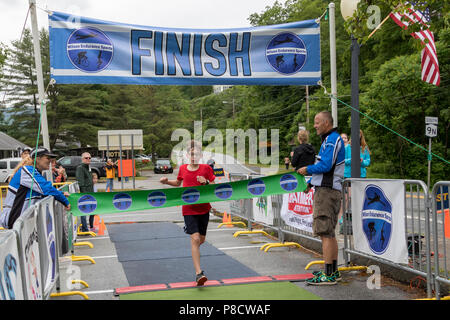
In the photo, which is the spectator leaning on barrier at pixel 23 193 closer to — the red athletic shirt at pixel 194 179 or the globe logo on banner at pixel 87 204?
the globe logo on banner at pixel 87 204

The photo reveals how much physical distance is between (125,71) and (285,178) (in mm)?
2964

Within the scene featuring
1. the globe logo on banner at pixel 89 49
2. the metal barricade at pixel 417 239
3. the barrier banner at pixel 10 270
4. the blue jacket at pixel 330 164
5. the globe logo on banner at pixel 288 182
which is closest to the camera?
the barrier banner at pixel 10 270

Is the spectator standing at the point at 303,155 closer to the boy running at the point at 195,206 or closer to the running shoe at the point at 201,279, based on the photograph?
the boy running at the point at 195,206

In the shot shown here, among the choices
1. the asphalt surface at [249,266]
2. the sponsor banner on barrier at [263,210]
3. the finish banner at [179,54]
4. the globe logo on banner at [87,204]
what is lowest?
the asphalt surface at [249,266]

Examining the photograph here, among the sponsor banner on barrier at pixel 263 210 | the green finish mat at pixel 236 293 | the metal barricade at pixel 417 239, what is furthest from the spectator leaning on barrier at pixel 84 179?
the metal barricade at pixel 417 239

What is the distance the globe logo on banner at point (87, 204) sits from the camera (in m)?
6.38

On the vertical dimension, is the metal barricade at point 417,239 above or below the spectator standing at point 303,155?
Result: below

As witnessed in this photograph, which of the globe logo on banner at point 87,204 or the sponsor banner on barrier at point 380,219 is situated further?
the globe logo on banner at point 87,204

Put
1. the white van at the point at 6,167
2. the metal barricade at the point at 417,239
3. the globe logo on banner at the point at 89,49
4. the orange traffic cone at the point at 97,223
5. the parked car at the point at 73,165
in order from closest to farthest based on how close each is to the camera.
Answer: the metal barricade at the point at 417,239 → the globe logo on banner at the point at 89,49 → the orange traffic cone at the point at 97,223 → the white van at the point at 6,167 → the parked car at the point at 73,165

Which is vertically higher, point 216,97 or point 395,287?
point 216,97

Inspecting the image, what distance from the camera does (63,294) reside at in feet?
19.8
